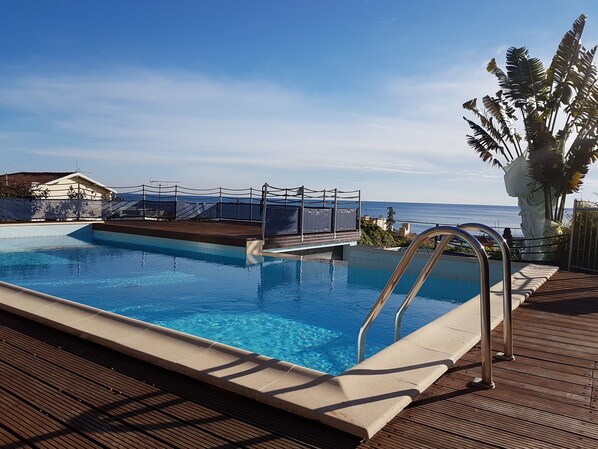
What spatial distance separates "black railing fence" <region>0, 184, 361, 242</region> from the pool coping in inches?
294

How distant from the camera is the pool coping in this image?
216cm

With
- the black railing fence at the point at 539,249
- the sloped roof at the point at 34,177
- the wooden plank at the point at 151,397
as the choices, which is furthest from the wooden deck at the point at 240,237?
the sloped roof at the point at 34,177

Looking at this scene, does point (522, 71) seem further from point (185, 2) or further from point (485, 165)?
point (185, 2)

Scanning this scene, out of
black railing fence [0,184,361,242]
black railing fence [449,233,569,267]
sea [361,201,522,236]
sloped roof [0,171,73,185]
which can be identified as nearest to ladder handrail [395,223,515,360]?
black railing fence [449,233,569,267]

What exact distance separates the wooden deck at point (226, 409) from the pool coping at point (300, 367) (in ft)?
0.19

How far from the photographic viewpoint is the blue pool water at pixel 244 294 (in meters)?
5.46

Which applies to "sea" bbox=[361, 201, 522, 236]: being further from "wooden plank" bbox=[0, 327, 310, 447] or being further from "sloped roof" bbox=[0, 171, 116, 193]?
"wooden plank" bbox=[0, 327, 310, 447]

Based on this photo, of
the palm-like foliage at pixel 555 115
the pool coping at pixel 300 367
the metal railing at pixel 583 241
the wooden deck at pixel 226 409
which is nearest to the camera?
the wooden deck at pixel 226 409

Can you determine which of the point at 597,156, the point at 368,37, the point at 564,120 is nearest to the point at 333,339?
the point at 597,156

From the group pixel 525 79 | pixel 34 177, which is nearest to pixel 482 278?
pixel 525 79

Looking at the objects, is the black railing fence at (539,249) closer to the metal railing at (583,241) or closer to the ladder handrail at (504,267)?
the metal railing at (583,241)

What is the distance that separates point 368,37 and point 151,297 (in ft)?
30.3

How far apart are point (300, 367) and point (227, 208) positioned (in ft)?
47.2

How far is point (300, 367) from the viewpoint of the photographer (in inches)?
104
